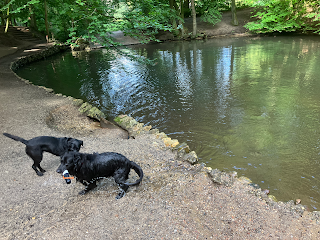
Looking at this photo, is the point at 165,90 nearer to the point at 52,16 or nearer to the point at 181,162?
the point at 181,162

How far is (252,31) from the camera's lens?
26.0 metres

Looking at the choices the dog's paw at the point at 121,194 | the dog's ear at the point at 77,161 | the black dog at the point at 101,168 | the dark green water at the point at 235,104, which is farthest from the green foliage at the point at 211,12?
the dog's ear at the point at 77,161

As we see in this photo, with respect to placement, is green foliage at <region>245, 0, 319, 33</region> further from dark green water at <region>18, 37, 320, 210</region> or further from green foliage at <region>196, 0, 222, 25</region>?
dark green water at <region>18, 37, 320, 210</region>

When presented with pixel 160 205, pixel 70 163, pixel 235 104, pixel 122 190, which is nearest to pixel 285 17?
pixel 235 104

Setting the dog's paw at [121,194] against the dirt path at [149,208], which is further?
the dog's paw at [121,194]

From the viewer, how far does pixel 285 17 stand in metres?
24.7

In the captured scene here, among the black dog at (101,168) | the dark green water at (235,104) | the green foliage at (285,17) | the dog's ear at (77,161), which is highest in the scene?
the green foliage at (285,17)

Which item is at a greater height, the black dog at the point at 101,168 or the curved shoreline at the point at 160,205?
the black dog at the point at 101,168

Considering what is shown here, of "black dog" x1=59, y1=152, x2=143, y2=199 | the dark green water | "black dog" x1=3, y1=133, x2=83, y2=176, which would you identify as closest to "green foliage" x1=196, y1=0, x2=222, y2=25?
the dark green water

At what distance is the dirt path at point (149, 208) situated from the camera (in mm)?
2857

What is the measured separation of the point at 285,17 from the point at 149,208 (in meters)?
→ 29.5

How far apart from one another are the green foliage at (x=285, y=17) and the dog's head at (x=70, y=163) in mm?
27507

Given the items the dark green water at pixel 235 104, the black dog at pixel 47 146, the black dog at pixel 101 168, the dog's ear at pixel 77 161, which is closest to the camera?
the dog's ear at pixel 77 161

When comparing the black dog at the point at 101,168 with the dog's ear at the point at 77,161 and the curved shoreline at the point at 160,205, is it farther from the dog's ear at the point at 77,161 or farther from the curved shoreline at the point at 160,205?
the curved shoreline at the point at 160,205
